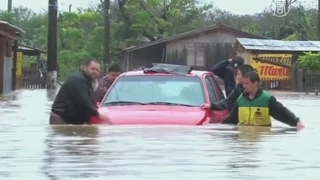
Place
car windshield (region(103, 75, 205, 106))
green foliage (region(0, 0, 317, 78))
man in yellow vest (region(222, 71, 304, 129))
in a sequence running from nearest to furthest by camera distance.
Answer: man in yellow vest (region(222, 71, 304, 129)) < car windshield (region(103, 75, 205, 106)) < green foliage (region(0, 0, 317, 78))

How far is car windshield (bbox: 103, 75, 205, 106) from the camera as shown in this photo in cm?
1291

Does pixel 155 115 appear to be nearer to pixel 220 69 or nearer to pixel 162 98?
pixel 162 98

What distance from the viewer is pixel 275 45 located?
52.7m

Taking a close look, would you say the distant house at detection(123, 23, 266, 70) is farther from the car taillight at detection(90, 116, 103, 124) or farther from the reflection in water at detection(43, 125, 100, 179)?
the reflection in water at detection(43, 125, 100, 179)

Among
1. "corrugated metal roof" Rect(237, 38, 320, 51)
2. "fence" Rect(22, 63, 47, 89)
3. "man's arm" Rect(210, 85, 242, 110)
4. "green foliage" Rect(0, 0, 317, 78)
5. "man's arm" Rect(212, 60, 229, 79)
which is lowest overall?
"fence" Rect(22, 63, 47, 89)

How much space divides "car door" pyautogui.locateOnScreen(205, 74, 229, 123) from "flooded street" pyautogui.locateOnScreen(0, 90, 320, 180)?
1.42m

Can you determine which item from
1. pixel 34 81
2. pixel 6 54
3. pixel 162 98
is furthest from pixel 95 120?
pixel 34 81

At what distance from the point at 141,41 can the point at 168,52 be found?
526 inches

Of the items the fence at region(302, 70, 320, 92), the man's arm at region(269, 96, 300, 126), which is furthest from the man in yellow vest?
the fence at region(302, 70, 320, 92)

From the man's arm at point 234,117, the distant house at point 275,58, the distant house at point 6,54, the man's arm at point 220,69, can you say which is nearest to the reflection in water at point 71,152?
the man's arm at point 234,117

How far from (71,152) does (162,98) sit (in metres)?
4.86

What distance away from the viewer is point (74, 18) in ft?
254

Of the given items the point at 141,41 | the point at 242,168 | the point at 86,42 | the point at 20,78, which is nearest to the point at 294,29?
the point at 141,41

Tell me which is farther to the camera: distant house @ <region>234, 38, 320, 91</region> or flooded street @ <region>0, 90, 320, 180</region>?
distant house @ <region>234, 38, 320, 91</region>
